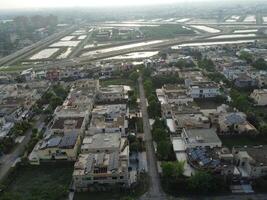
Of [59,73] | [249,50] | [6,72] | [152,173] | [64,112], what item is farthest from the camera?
[249,50]

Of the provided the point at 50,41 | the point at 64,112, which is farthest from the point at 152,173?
the point at 50,41

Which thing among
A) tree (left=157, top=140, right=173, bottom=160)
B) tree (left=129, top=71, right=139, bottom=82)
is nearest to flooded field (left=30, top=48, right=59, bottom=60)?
tree (left=129, top=71, right=139, bottom=82)

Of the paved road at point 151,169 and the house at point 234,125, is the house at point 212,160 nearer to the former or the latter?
the paved road at point 151,169

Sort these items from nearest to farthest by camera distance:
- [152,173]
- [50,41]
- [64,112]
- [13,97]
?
[152,173] → [64,112] → [13,97] → [50,41]

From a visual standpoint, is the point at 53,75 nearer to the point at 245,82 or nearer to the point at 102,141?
the point at 102,141

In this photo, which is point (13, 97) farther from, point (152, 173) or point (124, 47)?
point (124, 47)

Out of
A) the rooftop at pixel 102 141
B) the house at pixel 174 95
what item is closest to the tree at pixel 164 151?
the rooftop at pixel 102 141
